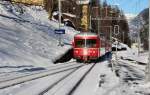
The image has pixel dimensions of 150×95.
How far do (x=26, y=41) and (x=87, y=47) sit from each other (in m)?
7.69

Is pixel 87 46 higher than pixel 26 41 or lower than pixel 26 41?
lower

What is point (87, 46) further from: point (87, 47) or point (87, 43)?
point (87, 43)

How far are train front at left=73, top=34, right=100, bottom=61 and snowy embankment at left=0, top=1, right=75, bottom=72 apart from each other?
2786 millimetres

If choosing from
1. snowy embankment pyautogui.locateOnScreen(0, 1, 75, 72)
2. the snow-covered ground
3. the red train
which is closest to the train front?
the red train

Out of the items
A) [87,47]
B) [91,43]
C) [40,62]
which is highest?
[91,43]

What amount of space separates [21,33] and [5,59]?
56.4 ft

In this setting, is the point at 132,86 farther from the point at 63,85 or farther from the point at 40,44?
the point at 40,44

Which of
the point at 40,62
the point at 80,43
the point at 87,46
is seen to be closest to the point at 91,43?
the point at 87,46

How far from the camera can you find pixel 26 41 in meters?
51.8

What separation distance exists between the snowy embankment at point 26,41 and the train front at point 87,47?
279 cm

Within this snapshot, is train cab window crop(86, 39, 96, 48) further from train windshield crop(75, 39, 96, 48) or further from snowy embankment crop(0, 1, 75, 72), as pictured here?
snowy embankment crop(0, 1, 75, 72)

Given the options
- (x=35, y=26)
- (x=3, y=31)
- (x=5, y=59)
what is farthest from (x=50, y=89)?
(x=35, y=26)

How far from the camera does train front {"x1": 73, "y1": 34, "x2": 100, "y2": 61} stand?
47.3m

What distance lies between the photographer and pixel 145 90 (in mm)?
20641
